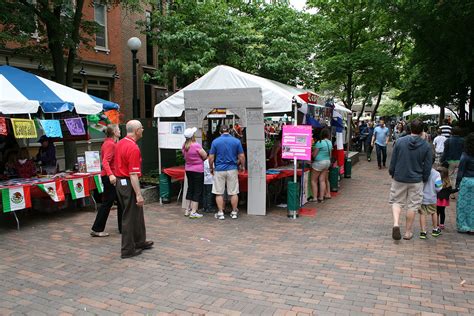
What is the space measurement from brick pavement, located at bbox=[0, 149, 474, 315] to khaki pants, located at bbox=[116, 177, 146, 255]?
0.22 metres

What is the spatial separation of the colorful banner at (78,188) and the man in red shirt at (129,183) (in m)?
2.84

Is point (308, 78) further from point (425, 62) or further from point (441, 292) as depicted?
point (441, 292)

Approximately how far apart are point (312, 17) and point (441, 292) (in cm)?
1603

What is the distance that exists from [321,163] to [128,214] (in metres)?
5.14

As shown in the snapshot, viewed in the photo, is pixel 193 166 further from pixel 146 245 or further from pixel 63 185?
pixel 63 185

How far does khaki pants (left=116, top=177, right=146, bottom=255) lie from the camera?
5.30 metres

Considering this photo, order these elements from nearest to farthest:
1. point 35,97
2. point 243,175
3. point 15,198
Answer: point 15,198 → point 35,97 → point 243,175

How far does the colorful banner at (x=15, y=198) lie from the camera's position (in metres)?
6.64

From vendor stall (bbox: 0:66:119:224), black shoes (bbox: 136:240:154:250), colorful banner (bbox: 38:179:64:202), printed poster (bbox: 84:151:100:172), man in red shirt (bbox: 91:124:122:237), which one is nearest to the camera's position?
black shoes (bbox: 136:240:154:250)

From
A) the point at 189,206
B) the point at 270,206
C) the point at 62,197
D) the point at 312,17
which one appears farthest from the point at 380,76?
the point at 62,197

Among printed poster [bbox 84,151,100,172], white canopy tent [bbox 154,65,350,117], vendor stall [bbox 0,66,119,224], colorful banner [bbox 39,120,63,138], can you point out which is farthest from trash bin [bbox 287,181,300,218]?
colorful banner [bbox 39,120,63,138]

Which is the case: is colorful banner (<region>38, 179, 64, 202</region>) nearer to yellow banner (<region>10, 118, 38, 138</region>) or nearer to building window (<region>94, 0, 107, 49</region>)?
yellow banner (<region>10, 118, 38, 138</region>)

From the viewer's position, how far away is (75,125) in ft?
29.4

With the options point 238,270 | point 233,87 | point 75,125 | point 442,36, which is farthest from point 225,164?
point 442,36
